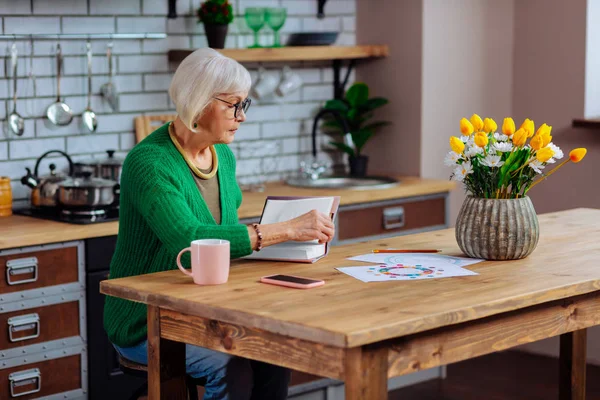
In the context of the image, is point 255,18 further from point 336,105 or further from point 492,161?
point 492,161

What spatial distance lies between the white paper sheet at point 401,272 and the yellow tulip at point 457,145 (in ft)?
1.10

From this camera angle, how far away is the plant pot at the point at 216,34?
15.0 feet

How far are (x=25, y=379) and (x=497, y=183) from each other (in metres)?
1.78

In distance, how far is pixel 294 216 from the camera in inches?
120

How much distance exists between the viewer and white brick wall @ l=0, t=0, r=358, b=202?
4.16 m

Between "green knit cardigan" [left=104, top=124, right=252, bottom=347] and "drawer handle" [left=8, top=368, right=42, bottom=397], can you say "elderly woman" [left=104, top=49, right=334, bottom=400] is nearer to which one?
"green knit cardigan" [left=104, top=124, right=252, bottom=347]

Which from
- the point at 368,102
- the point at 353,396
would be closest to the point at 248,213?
the point at 368,102

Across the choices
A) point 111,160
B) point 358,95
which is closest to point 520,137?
point 111,160

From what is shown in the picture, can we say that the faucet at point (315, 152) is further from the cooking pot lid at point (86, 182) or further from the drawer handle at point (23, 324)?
the drawer handle at point (23, 324)

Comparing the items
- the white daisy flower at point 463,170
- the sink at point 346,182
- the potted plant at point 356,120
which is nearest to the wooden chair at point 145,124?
the sink at point 346,182

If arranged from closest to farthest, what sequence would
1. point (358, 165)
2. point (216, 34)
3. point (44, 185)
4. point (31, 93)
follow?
point (44, 185), point (31, 93), point (216, 34), point (358, 165)

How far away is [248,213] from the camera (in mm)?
4109

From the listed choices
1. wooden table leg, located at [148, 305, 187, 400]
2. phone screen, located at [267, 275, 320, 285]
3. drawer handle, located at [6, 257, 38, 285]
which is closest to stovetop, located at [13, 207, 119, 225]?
drawer handle, located at [6, 257, 38, 285]

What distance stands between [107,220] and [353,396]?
5.99ft
